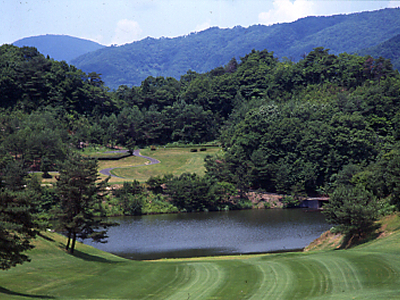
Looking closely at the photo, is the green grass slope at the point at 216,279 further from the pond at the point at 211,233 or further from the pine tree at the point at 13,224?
the pond at the point at 211,233

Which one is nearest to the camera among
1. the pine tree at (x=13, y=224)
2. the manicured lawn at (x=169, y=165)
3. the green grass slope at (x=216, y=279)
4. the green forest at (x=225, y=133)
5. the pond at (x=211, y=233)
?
the pine tree at (x=13, y=224)

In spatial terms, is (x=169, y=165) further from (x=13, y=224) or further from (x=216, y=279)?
(x=13, y=224)

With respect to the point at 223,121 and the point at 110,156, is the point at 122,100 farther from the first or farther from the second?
the point at 110,156

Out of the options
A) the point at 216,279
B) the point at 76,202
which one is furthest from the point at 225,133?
the point at 216,279

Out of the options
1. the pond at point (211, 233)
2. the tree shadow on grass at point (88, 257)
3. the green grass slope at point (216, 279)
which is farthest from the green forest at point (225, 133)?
the pond at point (211, 233)

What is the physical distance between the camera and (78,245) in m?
44.0

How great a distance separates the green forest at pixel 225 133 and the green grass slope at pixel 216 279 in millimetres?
3909

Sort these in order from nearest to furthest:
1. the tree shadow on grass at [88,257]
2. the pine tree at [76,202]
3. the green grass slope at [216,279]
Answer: the green grass slope at [216,279] → the tree shadow on grass at [88,257] → the pine tree at [76,202]

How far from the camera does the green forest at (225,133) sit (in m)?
45.0

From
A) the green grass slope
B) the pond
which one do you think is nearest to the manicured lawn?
the pond

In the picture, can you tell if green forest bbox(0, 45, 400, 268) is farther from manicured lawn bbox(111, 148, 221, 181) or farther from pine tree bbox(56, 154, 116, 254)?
manicured lawn bbox(111, 148, 221, 181)

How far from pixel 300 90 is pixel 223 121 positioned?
102ft

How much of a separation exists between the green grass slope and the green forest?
3909 mm

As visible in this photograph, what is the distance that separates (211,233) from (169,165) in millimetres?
51062
